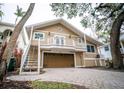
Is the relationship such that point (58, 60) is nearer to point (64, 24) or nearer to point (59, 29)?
point (59, 29)

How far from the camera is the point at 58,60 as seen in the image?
8.19 metres

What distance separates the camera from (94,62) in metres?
9.21

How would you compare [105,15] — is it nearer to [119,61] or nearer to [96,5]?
[96,5]

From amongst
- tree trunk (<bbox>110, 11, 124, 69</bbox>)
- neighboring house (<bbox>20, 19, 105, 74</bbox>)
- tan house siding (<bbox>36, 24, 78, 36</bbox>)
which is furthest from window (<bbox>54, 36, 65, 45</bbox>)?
tree trunk (<bbox>110, 11, 124, 69</bbox>)

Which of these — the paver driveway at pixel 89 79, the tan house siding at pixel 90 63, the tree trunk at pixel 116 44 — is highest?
the tree trunk at pixel 116 44

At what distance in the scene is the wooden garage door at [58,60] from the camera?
306 inches

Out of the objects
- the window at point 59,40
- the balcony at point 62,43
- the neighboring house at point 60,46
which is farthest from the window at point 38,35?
the window at point 59,40

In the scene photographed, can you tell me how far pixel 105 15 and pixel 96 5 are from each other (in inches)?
36.6

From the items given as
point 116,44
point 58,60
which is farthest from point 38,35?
point 116,44

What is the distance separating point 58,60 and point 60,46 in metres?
1.10

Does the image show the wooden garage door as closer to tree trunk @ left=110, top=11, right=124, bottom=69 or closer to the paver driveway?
tree trunk @ left=110, top=11, right=124, bottom=69

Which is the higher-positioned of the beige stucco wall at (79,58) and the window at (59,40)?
the window at (59,40)

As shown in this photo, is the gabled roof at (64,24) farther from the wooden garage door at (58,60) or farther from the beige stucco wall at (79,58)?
the wooden garage door at (58,60)
